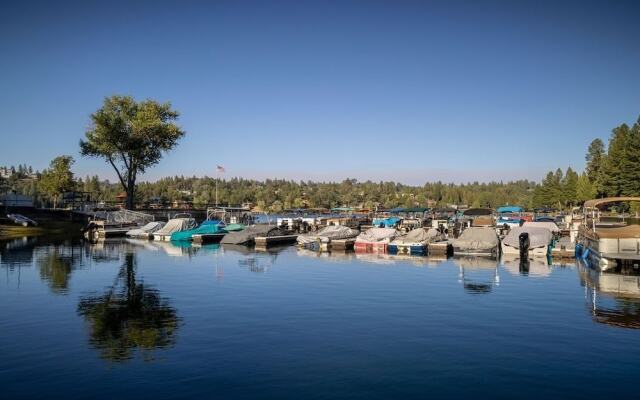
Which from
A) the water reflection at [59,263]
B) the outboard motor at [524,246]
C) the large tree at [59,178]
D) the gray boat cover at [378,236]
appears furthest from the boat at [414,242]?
the large tree at [59,178]

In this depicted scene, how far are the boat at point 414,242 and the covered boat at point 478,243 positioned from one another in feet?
11.2

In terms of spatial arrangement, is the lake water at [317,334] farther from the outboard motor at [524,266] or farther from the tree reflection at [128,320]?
the outboard motor at [524,266]

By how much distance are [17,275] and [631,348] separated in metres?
34.5

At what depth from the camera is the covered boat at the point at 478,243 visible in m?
46.1

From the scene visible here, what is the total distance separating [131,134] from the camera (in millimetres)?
86312

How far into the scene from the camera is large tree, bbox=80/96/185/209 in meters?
84.8

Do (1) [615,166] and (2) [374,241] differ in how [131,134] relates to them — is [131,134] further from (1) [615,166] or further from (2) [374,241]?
(1) [615,166]

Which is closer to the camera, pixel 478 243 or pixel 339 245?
pixel 478 243

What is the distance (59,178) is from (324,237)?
75.1 m

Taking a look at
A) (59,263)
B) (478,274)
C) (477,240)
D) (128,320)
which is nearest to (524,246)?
(477,240)

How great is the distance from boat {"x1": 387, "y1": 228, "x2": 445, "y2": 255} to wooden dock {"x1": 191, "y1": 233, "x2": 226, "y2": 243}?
24000 millimetres

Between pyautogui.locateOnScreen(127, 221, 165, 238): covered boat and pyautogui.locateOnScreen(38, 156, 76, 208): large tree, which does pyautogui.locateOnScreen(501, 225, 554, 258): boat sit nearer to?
pyautogui.locateOnScreen(127, 221, 165, 238): covered boat

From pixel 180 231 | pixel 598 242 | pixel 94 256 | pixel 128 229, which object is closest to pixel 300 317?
pixel 598 242

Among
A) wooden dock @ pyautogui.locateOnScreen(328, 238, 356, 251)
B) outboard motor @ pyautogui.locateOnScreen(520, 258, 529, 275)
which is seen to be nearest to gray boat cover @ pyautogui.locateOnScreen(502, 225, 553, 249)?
outboard motor @ pyautogui.locateOnScreen(520, 258, 529, 275)
